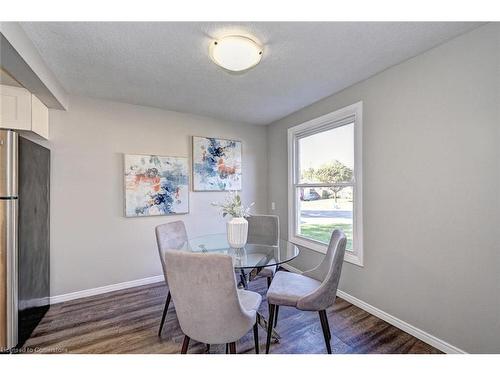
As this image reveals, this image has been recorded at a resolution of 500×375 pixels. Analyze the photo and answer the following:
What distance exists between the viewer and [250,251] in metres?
2.02

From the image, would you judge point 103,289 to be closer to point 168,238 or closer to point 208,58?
point 168,238

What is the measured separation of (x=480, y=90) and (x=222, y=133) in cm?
282

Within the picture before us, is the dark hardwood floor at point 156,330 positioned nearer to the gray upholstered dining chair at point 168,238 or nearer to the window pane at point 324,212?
the gray upholstered dining chair at point 168,238

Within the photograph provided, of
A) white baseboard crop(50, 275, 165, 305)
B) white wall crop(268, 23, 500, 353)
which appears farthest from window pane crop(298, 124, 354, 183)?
white baseboard crop(50, 275, 165, 305)

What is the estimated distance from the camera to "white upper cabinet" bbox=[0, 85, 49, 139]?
1.91 metres

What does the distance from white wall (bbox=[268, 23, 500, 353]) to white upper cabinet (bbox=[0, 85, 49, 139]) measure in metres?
3.22

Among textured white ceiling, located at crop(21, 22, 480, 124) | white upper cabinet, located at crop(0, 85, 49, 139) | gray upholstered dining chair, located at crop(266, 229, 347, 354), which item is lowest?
gray upholstered dining chair, located at crop(266, 229, 347, 354)

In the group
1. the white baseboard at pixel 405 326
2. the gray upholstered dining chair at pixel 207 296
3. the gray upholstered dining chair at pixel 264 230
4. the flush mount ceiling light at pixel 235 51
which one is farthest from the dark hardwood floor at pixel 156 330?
the flush mount ceiling light at pixel 235 51

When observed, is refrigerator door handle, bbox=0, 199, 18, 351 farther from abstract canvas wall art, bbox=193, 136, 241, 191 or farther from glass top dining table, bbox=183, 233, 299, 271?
abstract canvas wall art, bbox=193, 136, 241, 191

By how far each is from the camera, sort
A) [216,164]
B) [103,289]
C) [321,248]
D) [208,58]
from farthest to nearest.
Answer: [216,164]
[321,248]
[103,289]
[208,58]

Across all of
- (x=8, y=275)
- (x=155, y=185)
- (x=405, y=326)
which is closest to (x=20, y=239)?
(x=8, y=275)

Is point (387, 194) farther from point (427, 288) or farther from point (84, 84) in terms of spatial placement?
point (84, 84)

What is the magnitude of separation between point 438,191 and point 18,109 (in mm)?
3669
